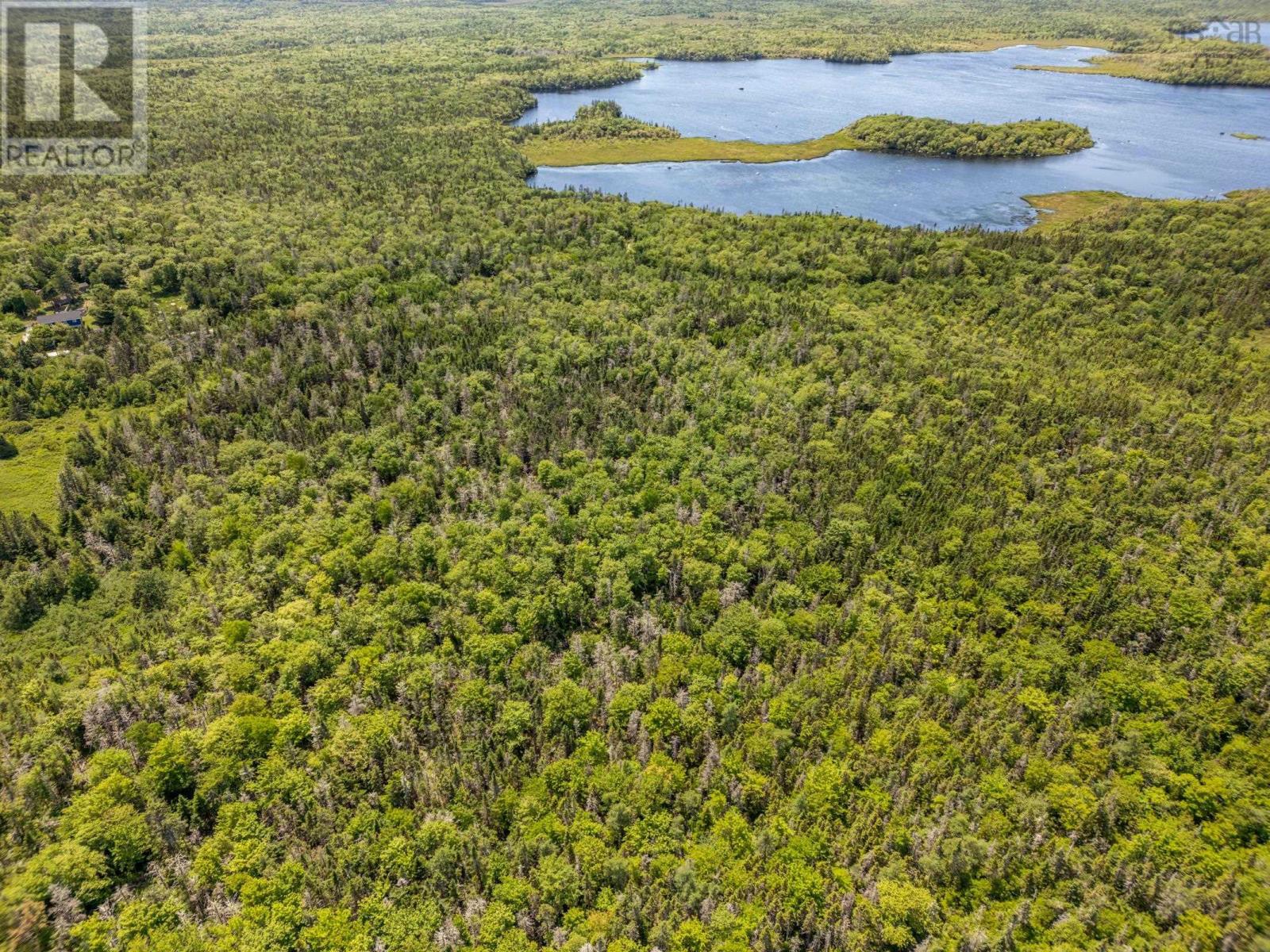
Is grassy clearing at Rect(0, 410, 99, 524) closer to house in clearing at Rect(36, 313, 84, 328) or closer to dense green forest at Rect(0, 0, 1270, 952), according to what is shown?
dense green forest at Rect(0, 0, 1270, 952)

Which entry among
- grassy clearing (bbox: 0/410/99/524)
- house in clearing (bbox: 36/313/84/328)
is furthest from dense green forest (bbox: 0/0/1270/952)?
house in clearing (bbox: 36/313/84/328)

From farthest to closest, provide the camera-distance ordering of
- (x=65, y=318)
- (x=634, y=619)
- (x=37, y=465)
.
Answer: (x=65, y=318) → (x=37, y=465) → (x=634, y=619)

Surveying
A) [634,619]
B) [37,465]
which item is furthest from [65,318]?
[634,619]

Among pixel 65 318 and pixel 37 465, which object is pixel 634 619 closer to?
pixel 37 465

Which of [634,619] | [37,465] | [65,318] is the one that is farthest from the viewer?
[65,318]

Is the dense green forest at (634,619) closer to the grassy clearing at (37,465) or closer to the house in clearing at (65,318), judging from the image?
the grassy clearing at (37,465)

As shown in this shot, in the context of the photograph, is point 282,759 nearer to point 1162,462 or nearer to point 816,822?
point 816,822

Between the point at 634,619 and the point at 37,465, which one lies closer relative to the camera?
the point at 634,619
